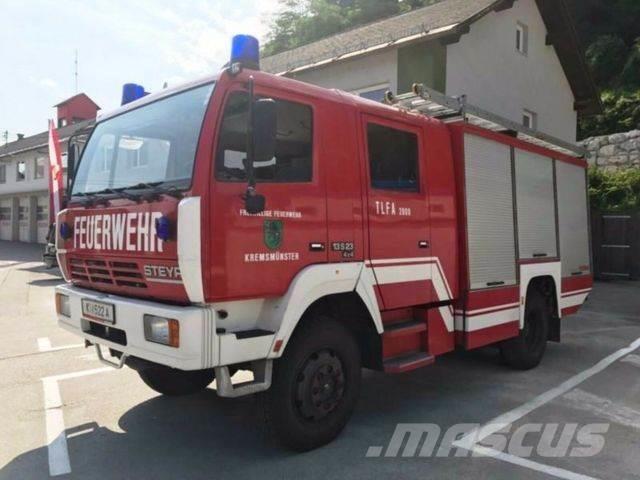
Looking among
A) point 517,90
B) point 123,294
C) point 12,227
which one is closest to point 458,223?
point 123,294

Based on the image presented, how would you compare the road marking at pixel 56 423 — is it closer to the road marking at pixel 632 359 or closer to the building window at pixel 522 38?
the road marking at pixel 632 359

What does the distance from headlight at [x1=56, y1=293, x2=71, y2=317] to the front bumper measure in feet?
1.21

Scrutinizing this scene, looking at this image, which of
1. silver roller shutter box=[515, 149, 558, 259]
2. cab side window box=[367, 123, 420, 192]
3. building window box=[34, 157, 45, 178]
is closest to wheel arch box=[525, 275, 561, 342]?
silver roller shutter box=[515, 149, 558, 259]

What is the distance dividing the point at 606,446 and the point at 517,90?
13.0 metres

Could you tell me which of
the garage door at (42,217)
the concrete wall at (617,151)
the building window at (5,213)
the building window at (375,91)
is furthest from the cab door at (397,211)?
the building window at (5,213)

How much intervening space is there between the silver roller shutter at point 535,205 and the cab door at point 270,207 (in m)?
3.13

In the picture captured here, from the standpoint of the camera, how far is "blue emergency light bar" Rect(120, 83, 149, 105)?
192 inches

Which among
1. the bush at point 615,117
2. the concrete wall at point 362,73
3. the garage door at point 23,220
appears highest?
the bush at point 615,117

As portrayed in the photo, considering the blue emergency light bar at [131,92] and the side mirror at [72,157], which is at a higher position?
the blue emergency light bar at [131,92]

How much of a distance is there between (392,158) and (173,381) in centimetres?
279

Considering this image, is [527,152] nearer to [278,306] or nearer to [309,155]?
[309,155]

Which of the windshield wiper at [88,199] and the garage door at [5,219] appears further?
the garage door at [5,219]

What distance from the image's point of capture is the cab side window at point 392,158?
464 centimetres

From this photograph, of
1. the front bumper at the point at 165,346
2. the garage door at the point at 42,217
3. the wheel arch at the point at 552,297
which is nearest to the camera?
the front bumper at the point at 165,346
